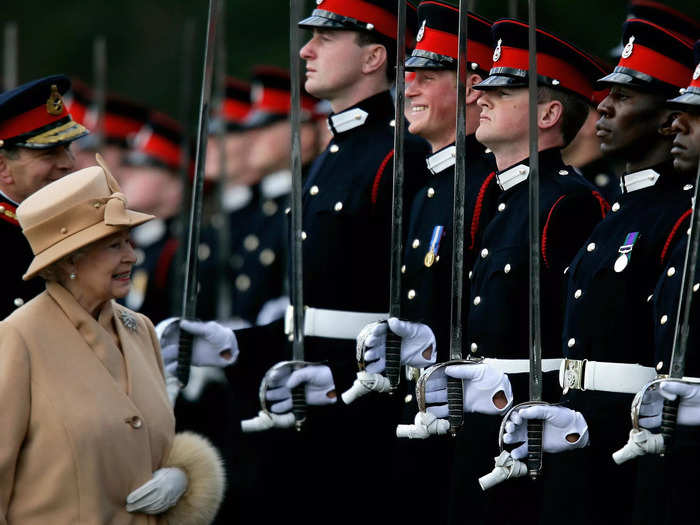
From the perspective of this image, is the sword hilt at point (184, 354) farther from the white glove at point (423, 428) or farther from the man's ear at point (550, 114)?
the man's ear at point (550, 114)

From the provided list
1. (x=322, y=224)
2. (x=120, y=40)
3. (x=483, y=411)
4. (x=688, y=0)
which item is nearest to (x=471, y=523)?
(x=483, y=411)

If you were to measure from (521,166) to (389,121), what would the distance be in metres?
1.05

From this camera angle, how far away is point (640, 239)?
591 cm

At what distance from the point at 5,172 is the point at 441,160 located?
1675 mm

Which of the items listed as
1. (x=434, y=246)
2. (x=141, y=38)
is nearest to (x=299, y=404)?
(x=434, y=246)

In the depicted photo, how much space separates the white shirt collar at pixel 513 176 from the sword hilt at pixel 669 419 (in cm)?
144

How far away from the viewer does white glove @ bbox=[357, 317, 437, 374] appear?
248 inches

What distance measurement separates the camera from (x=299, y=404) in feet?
21.8

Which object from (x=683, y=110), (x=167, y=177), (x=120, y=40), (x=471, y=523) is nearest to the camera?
(x=683, y=110)

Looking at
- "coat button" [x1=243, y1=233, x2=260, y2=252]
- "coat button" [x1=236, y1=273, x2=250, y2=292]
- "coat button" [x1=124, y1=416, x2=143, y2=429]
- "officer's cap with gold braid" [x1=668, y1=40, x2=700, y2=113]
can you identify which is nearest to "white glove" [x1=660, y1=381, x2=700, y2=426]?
"officer's cap with gold braid" [x1=668, y1=40, x2=700, y2=113]

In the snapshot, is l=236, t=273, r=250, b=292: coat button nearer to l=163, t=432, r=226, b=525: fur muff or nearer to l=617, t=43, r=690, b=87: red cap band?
l=617, t=43, r=690, b=87: red cap band

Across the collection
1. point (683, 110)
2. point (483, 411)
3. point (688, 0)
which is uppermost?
point (688, 0)

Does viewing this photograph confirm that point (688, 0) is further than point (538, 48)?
Yes

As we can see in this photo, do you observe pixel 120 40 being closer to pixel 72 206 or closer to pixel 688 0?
pixel 688 0
